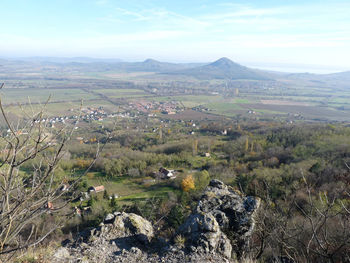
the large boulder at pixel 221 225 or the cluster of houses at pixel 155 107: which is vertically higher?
the large boulder at pixel 221 225

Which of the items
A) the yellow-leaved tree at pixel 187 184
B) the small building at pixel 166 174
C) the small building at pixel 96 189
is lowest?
the small building at pixel 96 189

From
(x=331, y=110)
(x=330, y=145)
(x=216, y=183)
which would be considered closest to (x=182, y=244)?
(x=216, y=183)

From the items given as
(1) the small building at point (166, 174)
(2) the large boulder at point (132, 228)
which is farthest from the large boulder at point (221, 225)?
(1) the small building at point (166, 174)

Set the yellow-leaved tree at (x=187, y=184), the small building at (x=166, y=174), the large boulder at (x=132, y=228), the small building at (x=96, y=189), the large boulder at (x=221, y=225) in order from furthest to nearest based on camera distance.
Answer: the small building at (x=166, y=174) < the small building at (x=96, y=189) < the yellow-leaved tree at (x=187, y=184) < the large boulder at (x=132, y=228) < the large boulder at (x=221, y=225)

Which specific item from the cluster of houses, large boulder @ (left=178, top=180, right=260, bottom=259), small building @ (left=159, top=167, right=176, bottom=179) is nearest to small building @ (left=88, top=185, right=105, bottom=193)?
small building @ (left=159, top=167, right=176, bottom=179)

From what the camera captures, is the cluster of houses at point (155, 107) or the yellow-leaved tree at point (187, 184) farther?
the cluster of houses at point (155, 107)

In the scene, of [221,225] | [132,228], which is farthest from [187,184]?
[132,228]

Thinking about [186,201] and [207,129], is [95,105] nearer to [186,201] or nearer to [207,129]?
[207,129]

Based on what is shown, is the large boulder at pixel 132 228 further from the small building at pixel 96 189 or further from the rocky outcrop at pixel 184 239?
the small building at pixel 96 189
